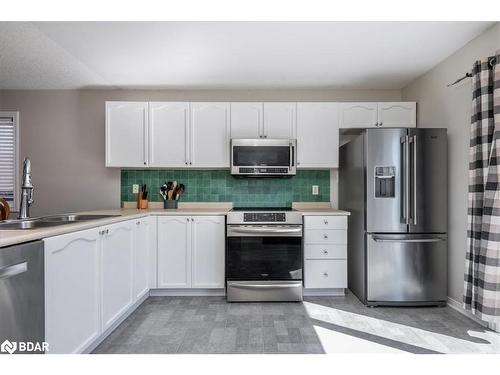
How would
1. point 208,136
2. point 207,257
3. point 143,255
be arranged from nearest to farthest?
point 143,255 → point 207,257 → point 208,136

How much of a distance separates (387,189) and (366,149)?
16.0 inches

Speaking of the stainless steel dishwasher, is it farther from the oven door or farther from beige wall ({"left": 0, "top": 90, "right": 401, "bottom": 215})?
beige wall ({"left": 0, "top": 90, "right": 401, "bottom": 215})

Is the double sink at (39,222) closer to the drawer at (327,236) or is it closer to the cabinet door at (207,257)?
the cabinet door at (207,257)

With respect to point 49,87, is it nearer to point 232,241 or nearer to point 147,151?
point 147,151

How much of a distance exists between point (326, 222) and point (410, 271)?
0.85 meters

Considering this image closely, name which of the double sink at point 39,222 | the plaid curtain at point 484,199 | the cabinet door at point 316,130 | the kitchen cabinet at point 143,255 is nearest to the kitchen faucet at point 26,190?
the double sink at point 39,222

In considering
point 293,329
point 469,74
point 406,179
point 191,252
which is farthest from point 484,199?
point 191,252

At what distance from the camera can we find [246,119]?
11.3 ft

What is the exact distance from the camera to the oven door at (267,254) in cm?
303

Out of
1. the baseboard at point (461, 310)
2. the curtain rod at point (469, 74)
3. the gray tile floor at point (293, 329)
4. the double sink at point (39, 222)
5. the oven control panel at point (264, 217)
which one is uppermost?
the curtain rod at point (469, 74)

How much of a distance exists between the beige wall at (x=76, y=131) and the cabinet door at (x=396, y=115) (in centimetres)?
35

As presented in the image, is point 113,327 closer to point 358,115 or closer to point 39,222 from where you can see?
point 39,222

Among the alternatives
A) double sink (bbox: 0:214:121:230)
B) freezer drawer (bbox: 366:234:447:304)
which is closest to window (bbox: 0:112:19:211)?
double sink (bbox: 0:214:121:230)

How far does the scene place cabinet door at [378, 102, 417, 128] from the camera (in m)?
3.46
